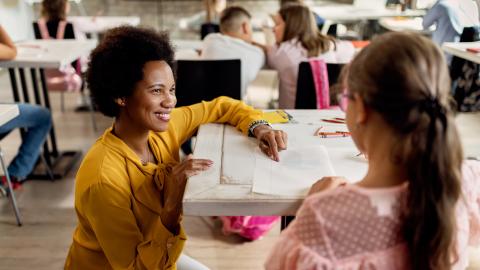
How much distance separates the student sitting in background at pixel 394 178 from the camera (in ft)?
2.11

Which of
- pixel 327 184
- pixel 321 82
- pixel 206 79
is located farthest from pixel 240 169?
pixel 206 79

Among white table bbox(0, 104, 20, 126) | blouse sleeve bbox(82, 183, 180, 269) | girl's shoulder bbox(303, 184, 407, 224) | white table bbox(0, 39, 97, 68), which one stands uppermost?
girl's shoulder bbox(303, 184, 407, 224)

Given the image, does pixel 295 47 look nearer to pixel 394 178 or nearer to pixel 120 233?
pixel 120 233

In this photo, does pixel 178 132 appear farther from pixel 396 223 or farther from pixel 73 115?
A: pixel 73 115

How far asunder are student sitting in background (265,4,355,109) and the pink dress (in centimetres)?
192

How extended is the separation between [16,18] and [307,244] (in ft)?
20.1

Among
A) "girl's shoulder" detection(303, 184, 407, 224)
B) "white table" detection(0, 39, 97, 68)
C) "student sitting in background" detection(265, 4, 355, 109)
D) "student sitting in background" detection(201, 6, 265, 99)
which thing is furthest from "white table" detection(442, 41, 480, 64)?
"white table" detection(0, 39, 97, 68)

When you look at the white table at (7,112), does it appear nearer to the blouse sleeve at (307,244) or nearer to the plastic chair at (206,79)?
the plastic chair at (206,79)

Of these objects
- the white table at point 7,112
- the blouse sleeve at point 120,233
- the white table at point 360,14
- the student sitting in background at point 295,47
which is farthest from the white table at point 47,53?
the white table at point 360,14

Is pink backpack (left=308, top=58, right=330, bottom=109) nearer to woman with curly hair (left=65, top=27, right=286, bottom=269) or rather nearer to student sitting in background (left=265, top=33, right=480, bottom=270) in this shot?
woman with curly hair (left=65, top=27, right=286, bottom=269)

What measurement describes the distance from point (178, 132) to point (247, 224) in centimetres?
84


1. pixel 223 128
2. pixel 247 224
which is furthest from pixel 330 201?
pixel 247 224

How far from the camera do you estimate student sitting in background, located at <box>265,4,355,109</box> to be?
8.43ft

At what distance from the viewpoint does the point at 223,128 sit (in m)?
1.42
